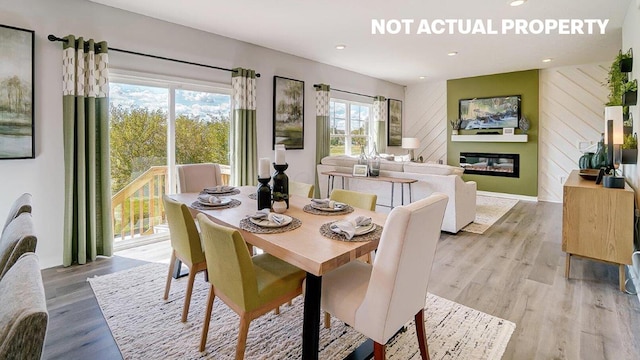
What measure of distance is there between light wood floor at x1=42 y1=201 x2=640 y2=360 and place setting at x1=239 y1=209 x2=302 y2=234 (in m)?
1.09

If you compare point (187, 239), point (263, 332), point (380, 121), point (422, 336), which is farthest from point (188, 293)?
point (380, 121)

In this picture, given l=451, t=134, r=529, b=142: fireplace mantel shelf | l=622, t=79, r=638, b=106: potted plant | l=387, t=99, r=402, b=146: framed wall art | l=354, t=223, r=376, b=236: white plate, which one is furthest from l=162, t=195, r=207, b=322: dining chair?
l=451, t=134, r=529, b=142: fireplace mantel shelf

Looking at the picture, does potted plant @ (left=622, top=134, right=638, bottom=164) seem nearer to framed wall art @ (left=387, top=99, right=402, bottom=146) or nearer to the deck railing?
the deck railing

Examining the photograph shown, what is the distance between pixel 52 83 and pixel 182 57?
1.38 metres

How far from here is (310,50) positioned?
197 inches

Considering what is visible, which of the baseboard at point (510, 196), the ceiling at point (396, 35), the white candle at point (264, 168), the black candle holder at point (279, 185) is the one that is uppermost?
the ceiling at point (396, 35)

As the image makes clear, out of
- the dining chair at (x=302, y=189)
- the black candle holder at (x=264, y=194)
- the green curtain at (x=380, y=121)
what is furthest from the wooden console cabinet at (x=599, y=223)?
the green curtain at (x=380, y=121)

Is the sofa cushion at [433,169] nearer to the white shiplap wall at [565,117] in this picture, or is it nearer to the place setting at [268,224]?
the place setting at [268,224]

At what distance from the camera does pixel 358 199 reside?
255cm

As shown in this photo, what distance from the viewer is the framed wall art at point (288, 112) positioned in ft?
16.5

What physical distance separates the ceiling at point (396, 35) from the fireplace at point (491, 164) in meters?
1.83

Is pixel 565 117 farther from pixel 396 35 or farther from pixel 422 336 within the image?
pixel 422 336

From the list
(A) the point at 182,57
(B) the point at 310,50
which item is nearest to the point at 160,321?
(A) the point at 182,57

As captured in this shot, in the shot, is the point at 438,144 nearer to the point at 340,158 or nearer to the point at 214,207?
the point at 340,158
